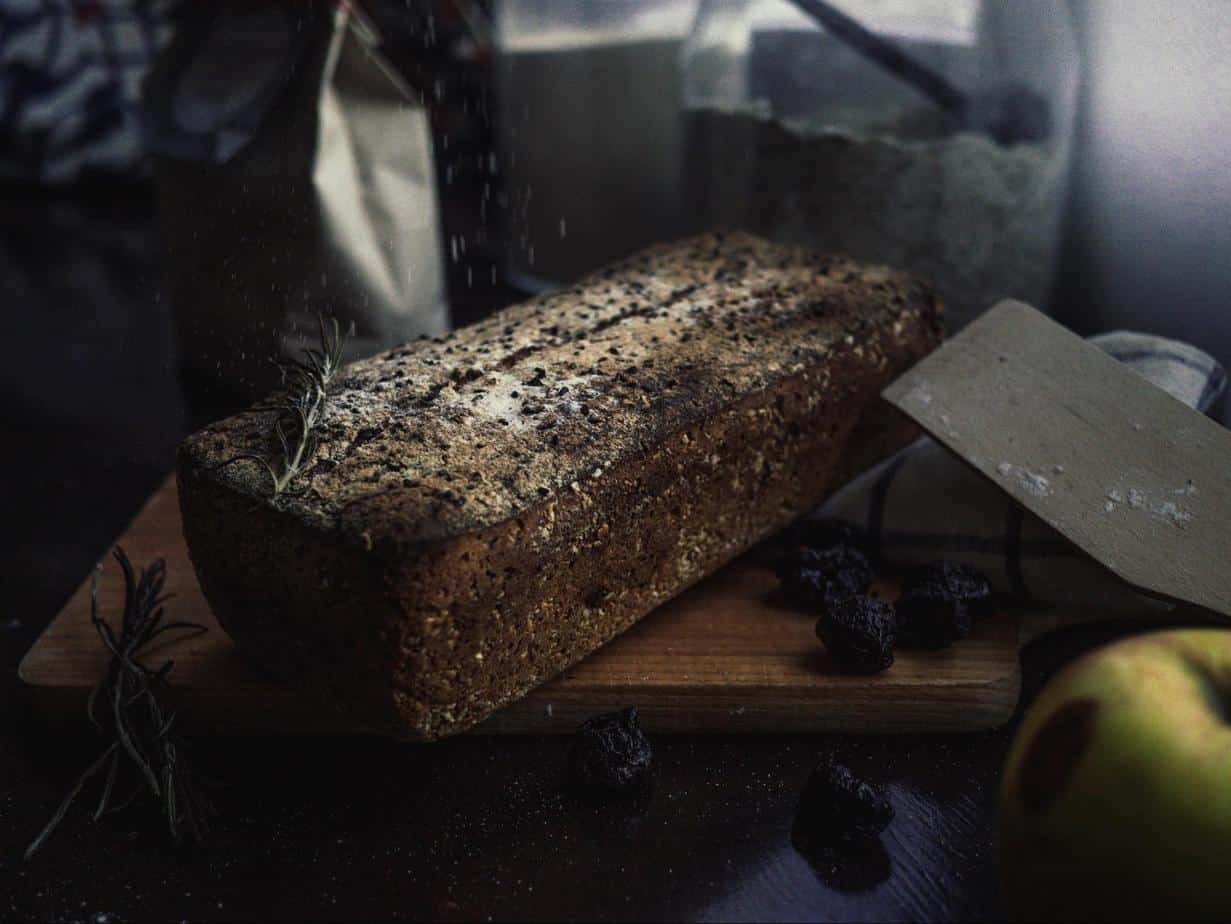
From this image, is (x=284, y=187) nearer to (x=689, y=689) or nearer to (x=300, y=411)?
(x=300, y=411)

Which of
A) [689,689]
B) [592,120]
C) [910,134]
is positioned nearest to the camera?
[689,689]

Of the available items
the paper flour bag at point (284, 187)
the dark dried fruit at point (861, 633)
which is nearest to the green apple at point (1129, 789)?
the dark dried fruit at point (861, 633)

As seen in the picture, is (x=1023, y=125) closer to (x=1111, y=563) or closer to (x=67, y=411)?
(x=1111, y=563)

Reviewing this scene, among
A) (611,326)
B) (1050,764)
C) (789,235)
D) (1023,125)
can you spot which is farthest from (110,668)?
(1023,125)

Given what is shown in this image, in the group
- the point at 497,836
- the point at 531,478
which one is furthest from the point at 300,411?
the point at 497,836

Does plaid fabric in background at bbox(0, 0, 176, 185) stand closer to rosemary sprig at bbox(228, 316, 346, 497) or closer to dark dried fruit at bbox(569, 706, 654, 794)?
rosemary sprig at bbox(228, 316, 346, 497)

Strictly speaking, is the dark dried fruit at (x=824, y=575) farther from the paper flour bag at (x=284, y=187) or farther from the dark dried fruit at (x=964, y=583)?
the paper flour bag at (x=284, y=187)
